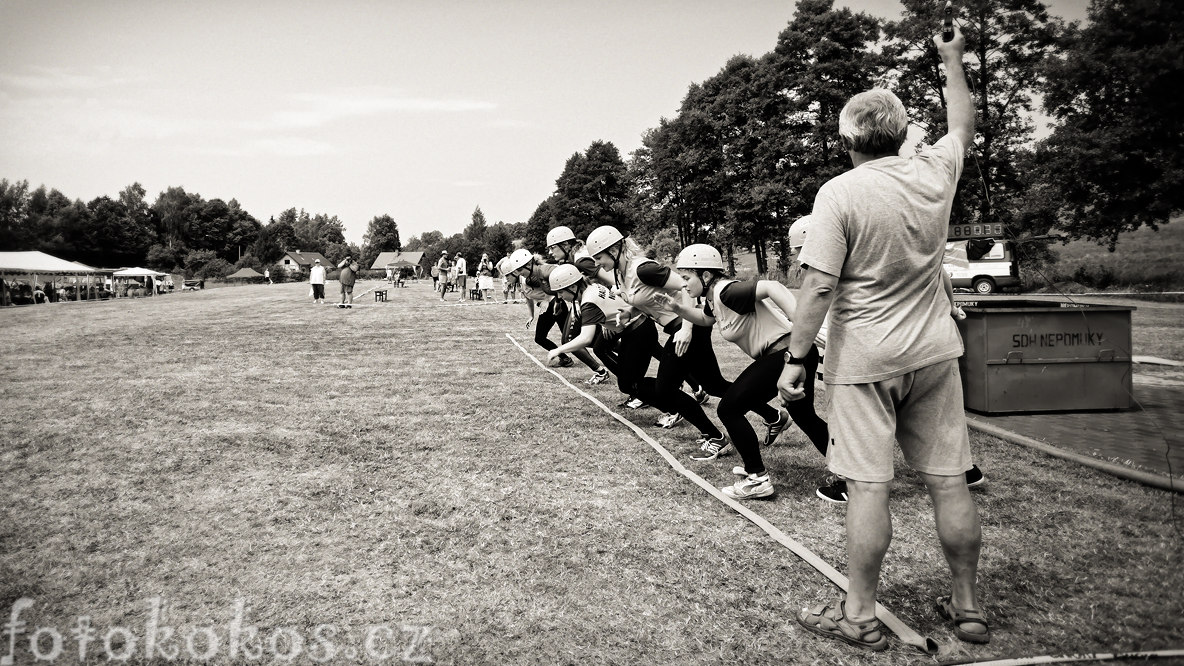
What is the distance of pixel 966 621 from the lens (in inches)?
115

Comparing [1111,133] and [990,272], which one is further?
[990,272]

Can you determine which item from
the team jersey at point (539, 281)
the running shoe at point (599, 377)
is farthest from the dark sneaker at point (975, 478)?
the team jersey at point (539, 281)

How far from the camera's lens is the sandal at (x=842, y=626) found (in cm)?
282

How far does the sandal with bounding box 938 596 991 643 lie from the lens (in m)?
2.87

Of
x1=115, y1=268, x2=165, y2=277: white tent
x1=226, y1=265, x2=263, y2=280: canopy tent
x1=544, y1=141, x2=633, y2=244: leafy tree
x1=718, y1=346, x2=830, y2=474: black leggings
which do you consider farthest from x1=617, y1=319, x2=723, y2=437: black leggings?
x1=226, y1=265, x2=263, y2=280: canopy tent

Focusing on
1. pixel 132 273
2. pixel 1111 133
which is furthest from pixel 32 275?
pixel 1111 133

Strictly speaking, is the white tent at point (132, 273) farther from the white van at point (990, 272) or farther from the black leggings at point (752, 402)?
the black leggings at point (752, 402)

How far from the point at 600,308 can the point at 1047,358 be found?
4493 millimetres

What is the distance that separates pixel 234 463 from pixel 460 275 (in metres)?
30.5

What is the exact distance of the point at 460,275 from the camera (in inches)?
1407

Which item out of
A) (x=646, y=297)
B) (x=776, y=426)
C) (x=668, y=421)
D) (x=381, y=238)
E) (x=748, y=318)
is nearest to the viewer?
(x=748, y=318)

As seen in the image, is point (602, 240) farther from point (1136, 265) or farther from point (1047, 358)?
point (1136, 265)

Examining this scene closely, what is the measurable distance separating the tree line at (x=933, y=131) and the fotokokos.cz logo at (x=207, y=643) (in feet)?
14.9

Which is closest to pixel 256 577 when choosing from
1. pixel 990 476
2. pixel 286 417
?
pixel 286 417
